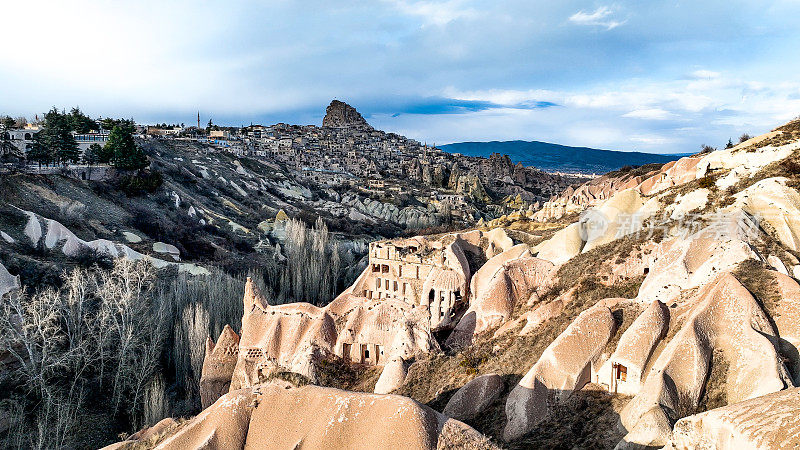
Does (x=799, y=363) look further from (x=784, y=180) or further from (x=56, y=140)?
(x=56, y=140)

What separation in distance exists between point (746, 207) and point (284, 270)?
38.4m

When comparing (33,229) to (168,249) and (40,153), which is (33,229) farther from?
(40,153)

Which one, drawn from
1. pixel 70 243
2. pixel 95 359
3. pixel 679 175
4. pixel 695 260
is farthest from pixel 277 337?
pixel 679 175

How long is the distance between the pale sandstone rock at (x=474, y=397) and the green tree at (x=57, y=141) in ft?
191

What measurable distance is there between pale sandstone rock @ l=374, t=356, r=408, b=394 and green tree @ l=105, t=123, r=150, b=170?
5441 cm

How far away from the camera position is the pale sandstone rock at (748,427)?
7.24 metres

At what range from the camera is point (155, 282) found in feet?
118

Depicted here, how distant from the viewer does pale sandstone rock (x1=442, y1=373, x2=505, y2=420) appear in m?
13.2

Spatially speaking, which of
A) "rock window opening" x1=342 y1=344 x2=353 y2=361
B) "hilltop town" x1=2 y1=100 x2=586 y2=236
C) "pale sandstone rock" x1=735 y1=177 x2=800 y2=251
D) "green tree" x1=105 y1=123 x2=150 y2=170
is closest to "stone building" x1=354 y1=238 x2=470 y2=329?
"rock window opening" x1=342 y1=344 x2=353 y2=361

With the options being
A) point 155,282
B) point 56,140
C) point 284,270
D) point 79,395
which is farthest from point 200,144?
point 79,395

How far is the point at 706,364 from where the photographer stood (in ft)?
34.9

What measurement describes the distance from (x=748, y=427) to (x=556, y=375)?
4813mm

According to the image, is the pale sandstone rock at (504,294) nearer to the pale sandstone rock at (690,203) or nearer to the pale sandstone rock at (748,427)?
the pale sandstone rock at (690,203)

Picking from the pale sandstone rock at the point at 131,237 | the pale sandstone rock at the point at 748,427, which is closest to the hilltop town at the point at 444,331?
the pale sandstone rock at the point at 748,427
